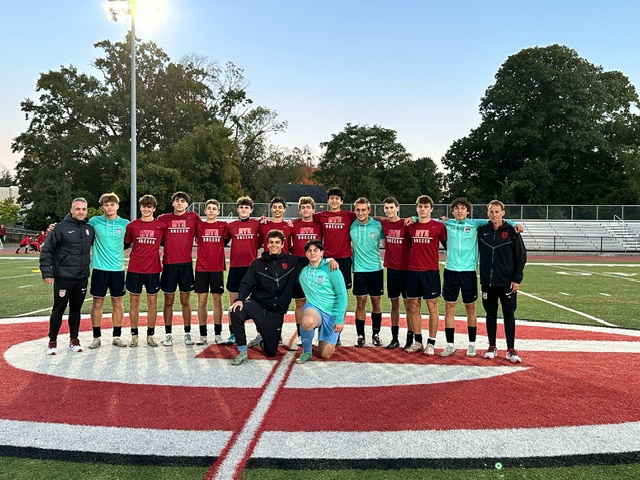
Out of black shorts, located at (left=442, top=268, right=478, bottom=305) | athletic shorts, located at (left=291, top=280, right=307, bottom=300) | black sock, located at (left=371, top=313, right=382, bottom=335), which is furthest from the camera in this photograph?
black sock, located at (left=371, top=313, right=382, bottom=335)

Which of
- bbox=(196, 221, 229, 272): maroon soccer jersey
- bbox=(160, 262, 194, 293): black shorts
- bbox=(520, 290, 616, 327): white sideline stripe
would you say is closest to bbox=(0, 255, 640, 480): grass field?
bbox=(520, 290, 616, 327): white sideline stripe

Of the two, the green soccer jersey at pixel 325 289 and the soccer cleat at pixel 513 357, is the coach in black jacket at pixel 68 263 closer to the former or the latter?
the green soccer jersey at pixel 325 289

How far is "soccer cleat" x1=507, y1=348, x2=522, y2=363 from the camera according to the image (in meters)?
5.88

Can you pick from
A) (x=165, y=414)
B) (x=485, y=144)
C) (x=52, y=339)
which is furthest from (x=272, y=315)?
(x=485, y=144)

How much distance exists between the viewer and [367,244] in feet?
22.1

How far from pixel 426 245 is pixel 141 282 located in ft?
12.4

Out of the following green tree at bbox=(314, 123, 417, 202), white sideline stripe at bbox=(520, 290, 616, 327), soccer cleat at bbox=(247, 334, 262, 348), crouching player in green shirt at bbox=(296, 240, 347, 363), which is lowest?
white sideline stripe at bbox=(520, 290, 616, 327)

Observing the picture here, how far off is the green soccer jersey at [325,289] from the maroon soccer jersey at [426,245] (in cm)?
103

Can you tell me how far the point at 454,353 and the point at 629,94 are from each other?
59.0 m

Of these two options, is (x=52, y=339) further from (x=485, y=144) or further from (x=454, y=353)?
(x=485, y=144)

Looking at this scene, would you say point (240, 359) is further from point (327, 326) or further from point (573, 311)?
point (573, 311)

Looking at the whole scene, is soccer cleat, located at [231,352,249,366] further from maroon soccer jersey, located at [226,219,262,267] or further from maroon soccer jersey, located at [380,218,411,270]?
maroon soccer jersey, located at [380,218,411,270]

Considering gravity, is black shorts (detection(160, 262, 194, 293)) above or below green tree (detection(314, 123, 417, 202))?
below

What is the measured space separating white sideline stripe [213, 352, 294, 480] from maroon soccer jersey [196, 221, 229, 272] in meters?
2.01
